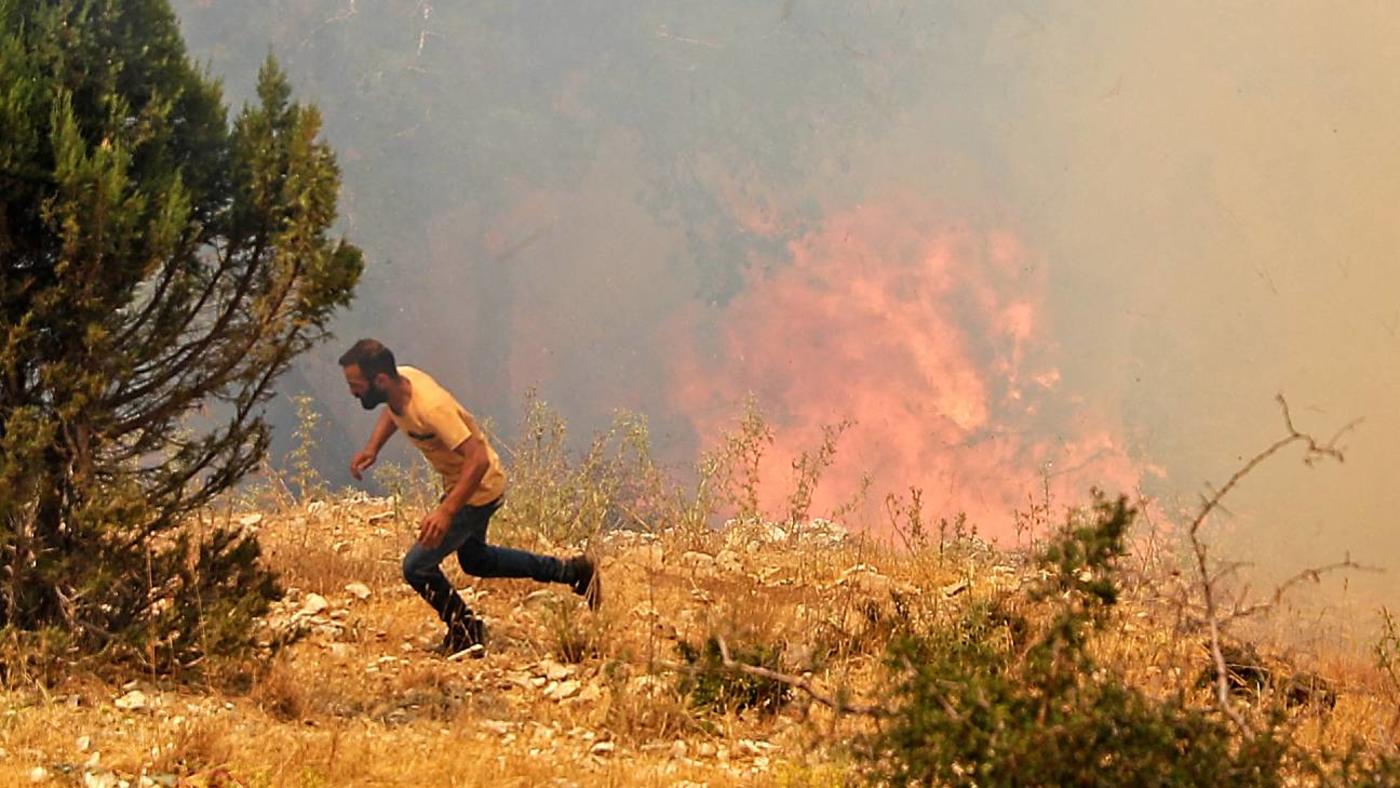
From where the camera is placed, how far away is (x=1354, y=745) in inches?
146

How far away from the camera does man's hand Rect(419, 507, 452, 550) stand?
7.52 meters

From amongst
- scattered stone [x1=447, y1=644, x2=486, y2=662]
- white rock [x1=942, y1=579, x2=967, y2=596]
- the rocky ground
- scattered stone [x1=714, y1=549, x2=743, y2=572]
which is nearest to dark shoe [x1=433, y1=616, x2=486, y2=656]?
scattered stone [x1=447, y1=644, x2=486, y2=662]

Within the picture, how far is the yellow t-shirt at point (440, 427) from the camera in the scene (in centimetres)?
778

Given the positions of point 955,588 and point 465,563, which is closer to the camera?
point 465,563

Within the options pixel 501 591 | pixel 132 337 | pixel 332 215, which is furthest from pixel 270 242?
pixel 501 591

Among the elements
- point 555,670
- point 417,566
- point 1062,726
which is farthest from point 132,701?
point 1062,726

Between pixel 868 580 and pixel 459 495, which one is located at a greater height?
pixel 868 580

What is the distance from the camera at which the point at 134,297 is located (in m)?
6.30

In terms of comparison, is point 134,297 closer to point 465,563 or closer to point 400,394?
point 400,394

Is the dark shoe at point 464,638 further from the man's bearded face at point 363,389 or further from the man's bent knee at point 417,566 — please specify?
the man's bearded face at point 363,389

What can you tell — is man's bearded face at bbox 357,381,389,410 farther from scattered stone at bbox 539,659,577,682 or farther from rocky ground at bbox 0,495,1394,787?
scattered stone at bbox 539,659,577,682

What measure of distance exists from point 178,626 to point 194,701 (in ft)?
1.65

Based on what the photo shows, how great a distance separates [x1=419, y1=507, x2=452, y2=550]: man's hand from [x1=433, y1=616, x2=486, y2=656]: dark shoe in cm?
60

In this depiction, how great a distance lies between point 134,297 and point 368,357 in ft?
5.55
